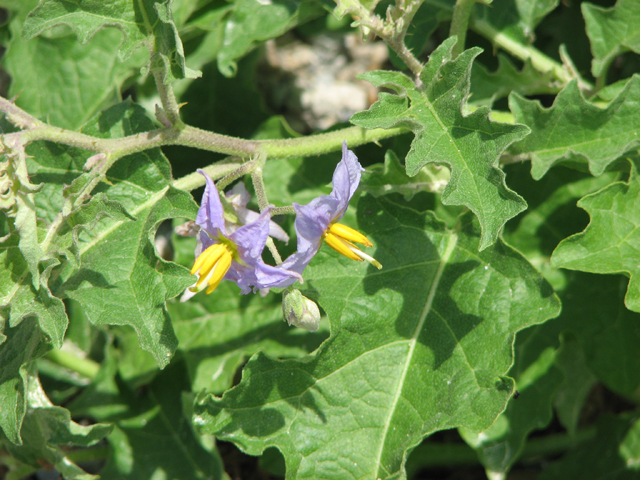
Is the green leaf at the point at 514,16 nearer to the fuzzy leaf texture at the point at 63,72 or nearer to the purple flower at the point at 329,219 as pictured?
the purple flower at the point at 329,219

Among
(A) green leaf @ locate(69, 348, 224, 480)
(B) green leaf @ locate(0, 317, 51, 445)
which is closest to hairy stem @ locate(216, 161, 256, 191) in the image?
(B) green leaf @ locate(0, 317, 51, 445)

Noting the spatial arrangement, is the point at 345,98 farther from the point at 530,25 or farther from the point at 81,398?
the point at 81,398

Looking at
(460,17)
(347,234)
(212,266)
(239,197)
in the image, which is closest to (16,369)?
(212,266)

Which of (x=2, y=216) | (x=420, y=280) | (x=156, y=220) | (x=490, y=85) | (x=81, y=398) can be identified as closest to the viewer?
(x=156, y=220)

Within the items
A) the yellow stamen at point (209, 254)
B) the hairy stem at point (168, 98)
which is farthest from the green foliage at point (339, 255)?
the yellow stamen at point (209, 254)

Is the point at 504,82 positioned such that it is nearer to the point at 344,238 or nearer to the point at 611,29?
the point at 611,29

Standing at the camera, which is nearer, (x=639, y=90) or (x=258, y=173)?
(x=258, y=173)

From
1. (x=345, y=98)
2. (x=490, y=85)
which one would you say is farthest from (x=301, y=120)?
(x=490, y=85)
